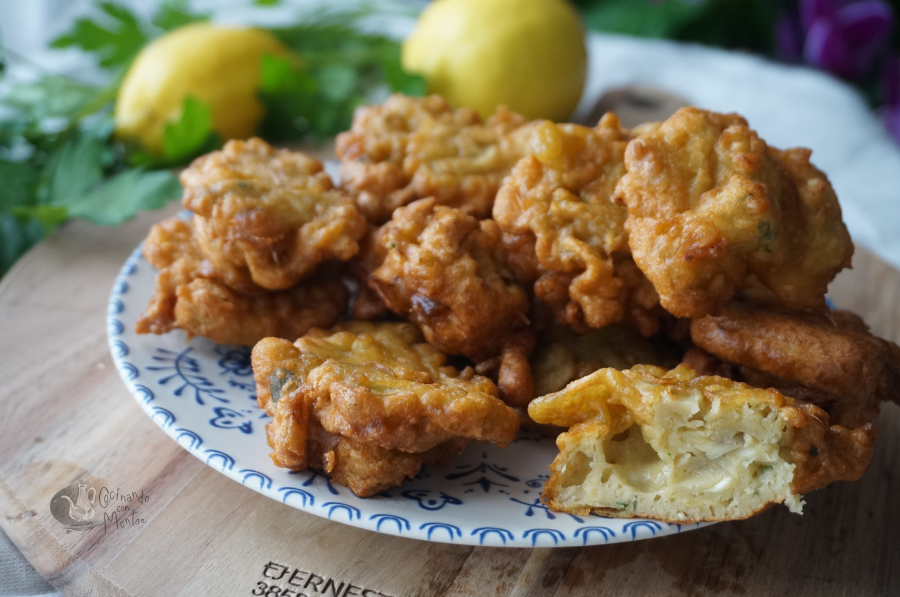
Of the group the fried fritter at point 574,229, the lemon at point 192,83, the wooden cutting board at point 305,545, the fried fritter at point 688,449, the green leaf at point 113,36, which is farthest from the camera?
the green leaf at point 113,36

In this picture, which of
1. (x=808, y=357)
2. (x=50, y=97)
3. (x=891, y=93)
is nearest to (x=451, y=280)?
(x=808, y=357)

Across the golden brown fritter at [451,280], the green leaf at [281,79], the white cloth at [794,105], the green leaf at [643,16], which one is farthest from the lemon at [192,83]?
the green leaf at [643,16]

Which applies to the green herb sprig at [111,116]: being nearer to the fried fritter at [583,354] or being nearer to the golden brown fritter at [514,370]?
the golden brown fritter at [514,370]

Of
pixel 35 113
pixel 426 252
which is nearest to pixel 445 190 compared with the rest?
pixel 426 252

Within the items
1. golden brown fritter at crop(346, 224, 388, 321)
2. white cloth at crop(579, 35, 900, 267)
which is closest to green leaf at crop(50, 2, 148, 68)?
white cloth at crop(579, 35, 900, 267)

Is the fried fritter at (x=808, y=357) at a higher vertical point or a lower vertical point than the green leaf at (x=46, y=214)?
higher

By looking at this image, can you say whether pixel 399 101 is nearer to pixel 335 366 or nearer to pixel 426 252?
pixel 426 252

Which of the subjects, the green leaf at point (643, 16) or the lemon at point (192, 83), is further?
the green leaf at point (643, 16)

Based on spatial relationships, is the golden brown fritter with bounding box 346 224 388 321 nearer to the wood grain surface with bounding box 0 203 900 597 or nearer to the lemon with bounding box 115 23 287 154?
the wood grain surface with bounding box 0 203 900 597
